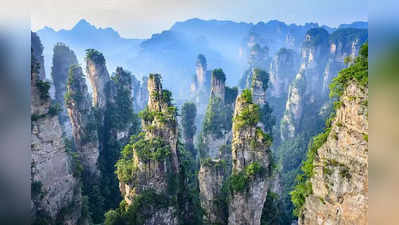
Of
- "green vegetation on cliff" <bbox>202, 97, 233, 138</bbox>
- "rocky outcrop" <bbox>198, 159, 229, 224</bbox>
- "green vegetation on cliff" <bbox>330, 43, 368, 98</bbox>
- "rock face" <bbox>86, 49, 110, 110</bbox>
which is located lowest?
"rocky outcrop" <bbox>198, 159, 229, 224</bbox>

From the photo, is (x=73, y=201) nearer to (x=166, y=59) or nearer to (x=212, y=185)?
(x=212, y=185)

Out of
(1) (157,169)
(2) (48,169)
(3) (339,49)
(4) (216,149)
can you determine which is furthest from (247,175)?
(3) (339,49)

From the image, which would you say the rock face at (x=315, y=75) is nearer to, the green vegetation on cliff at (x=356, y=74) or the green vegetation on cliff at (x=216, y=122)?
the green vegetation on cliff at (x=216, y=122)

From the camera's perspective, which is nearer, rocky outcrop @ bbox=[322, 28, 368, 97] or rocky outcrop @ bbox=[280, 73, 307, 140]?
rocky outcrop @ bbox=[280, 73, 307, 140]

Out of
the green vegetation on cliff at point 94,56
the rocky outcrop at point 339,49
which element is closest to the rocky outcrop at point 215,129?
the green vegetation on cliff at point 94,56

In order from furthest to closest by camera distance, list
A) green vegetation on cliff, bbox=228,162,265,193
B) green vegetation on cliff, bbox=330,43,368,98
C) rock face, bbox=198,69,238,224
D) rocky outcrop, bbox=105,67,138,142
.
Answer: rocky outcrop, bbox=105,67,138,142
rock face, bbox=198,69,238,224
green vegetation on cliff, bbox=228,162,265,193
green vegetation on cliff, bbox=330,43,368,98

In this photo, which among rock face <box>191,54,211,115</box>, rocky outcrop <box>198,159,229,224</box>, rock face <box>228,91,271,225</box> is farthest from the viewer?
rock face <box>191,54,211,115</box>

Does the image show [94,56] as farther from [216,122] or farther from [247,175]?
[247,175]

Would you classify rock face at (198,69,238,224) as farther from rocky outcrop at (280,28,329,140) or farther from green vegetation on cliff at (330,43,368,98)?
rocky outcrop at (280,28,329,140)

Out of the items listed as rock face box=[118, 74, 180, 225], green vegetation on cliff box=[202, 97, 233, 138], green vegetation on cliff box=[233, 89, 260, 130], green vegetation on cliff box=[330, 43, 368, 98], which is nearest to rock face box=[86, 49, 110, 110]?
green vegetation on cliff box=[202, 97, 233, 138]
